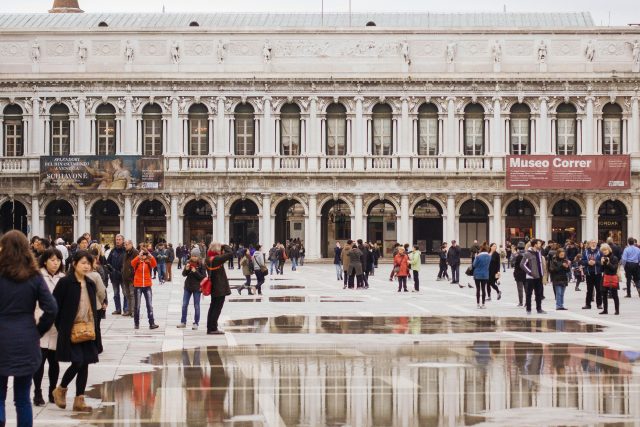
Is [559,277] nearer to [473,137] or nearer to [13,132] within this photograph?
[473,137]

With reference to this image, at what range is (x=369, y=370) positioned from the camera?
19.8 m

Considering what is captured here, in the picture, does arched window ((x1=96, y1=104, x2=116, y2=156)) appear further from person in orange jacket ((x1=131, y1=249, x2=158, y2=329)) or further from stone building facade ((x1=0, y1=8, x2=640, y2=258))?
person in orange jacket ((x1=131, y1=249, x2=158, y2=329))

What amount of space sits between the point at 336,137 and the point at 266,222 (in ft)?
22.9

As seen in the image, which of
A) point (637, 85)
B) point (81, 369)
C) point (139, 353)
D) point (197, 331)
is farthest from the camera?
point (637, 85)

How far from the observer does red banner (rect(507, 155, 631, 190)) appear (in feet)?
262

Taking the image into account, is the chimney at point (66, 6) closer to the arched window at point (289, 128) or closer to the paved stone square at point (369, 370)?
the arched window at point (289, 128)

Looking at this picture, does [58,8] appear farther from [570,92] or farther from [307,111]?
[570,92]

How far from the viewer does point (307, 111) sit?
8275 centimetres

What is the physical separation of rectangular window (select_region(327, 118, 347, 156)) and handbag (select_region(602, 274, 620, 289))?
166 ft

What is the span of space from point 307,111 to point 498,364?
6294 centimetres

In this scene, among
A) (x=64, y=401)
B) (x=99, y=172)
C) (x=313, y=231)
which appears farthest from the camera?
(x=313, y=231)

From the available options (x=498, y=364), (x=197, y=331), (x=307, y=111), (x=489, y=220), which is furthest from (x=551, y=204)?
(x=498, y=364)

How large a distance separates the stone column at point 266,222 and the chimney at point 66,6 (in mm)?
32645

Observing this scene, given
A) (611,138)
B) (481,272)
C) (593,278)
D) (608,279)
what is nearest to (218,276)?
(481,272)
